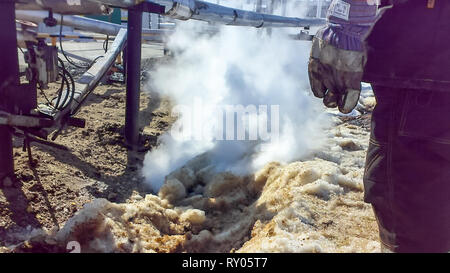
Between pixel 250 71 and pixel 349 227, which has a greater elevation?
pixel 250 71

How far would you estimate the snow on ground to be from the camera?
2549 mm

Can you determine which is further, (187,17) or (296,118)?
(296,118)

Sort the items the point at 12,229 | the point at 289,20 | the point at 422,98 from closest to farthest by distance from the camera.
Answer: the point at 422,98
the point at 12,229
the point at 289,20

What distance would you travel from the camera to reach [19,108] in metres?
3.14

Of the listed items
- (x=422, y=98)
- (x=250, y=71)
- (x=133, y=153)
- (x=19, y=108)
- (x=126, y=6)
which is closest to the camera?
(x=422, y=98)

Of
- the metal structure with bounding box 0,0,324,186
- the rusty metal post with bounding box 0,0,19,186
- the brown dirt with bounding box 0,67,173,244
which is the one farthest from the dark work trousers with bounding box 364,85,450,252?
the rusty metal post with bounding box 0,0,19,186

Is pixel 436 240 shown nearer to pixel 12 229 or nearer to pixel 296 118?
pixel 12 229

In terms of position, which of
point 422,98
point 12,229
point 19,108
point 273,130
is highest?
point 422,98

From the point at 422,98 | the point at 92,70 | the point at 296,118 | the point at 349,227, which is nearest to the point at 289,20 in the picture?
the point at 296,118

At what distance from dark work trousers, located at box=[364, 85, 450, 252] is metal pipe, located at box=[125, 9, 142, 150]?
3123 mm

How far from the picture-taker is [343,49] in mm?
2682

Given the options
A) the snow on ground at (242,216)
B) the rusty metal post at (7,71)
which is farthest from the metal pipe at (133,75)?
the rusty metal post at (7,71)

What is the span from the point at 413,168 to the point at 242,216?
5.20 feet

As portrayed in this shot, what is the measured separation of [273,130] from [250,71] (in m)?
1.69
